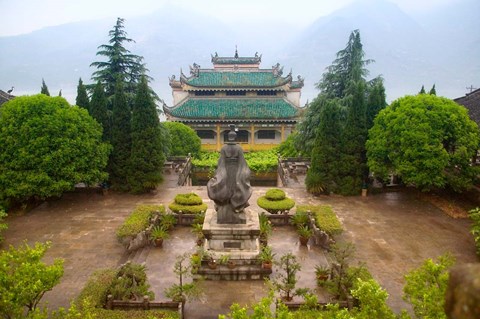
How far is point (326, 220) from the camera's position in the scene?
1590 centimetres

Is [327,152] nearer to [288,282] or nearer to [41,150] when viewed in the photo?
[288,282]

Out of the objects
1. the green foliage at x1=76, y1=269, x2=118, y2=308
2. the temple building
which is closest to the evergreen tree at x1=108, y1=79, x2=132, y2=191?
the green foliage at x1=76, y1=269, x2=118, y2=308

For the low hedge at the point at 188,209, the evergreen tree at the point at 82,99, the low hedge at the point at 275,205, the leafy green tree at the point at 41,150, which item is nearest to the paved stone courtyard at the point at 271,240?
the low hedge at the point at 188,209

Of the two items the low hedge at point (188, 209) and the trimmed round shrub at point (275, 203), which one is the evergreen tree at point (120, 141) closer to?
the low hedge at point (188, 209)

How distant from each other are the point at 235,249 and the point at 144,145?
11518 mm

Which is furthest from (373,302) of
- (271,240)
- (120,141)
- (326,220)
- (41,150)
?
(120,141)

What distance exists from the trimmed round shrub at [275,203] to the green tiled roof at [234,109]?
22.1 meters

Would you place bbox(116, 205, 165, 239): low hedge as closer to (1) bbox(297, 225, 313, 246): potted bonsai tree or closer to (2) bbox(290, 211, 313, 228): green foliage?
(2) bbox(290, 211, 313, 228): green foliage

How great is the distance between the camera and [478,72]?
199625 mm

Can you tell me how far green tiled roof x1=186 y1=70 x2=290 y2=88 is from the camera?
4070 centimetres

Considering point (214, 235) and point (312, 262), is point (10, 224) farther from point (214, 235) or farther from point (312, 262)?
point (312, 262)

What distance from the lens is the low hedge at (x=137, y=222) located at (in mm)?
14773

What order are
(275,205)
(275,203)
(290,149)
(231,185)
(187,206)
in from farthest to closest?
(290,149)
(275,203)
(275,205)
(187,206)
(231,185)

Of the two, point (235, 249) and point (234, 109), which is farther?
point (234, 109)
